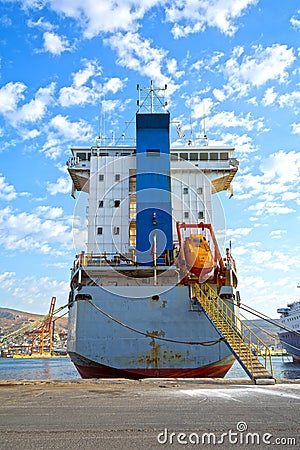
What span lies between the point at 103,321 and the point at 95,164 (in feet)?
38.1

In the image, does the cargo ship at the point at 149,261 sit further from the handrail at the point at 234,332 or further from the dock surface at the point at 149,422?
the dock surface at the point at 149,422

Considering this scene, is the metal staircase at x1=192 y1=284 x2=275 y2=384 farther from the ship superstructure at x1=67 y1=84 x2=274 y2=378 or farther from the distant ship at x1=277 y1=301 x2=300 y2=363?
the distant ship at x1=277 y1=301 x2=300 y2=363

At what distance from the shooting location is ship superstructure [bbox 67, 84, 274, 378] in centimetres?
1723

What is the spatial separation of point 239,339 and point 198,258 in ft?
21.5

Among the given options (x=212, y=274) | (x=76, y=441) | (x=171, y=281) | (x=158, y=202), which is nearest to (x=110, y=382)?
(x=76, y=441)

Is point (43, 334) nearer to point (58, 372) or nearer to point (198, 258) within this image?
point (58, 372)

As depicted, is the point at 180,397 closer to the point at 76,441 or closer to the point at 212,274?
the point at 76,441

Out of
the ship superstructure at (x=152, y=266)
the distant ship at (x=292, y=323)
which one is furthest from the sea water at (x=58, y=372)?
the ship superstructure at (x=152, y=266)

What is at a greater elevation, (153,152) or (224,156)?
(224,156)

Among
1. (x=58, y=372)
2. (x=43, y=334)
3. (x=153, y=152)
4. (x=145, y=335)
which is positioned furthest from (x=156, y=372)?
(x=43, y=334)

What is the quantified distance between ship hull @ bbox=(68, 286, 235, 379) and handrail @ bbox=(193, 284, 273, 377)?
0.61 m

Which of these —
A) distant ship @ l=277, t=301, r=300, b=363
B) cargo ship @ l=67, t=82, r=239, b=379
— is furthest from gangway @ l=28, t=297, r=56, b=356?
→ distant ship @ l=277, t=301, r=300, b=363

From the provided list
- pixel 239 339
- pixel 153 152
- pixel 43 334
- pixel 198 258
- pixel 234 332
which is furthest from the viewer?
pixel 43 334

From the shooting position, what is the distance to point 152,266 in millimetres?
20609
